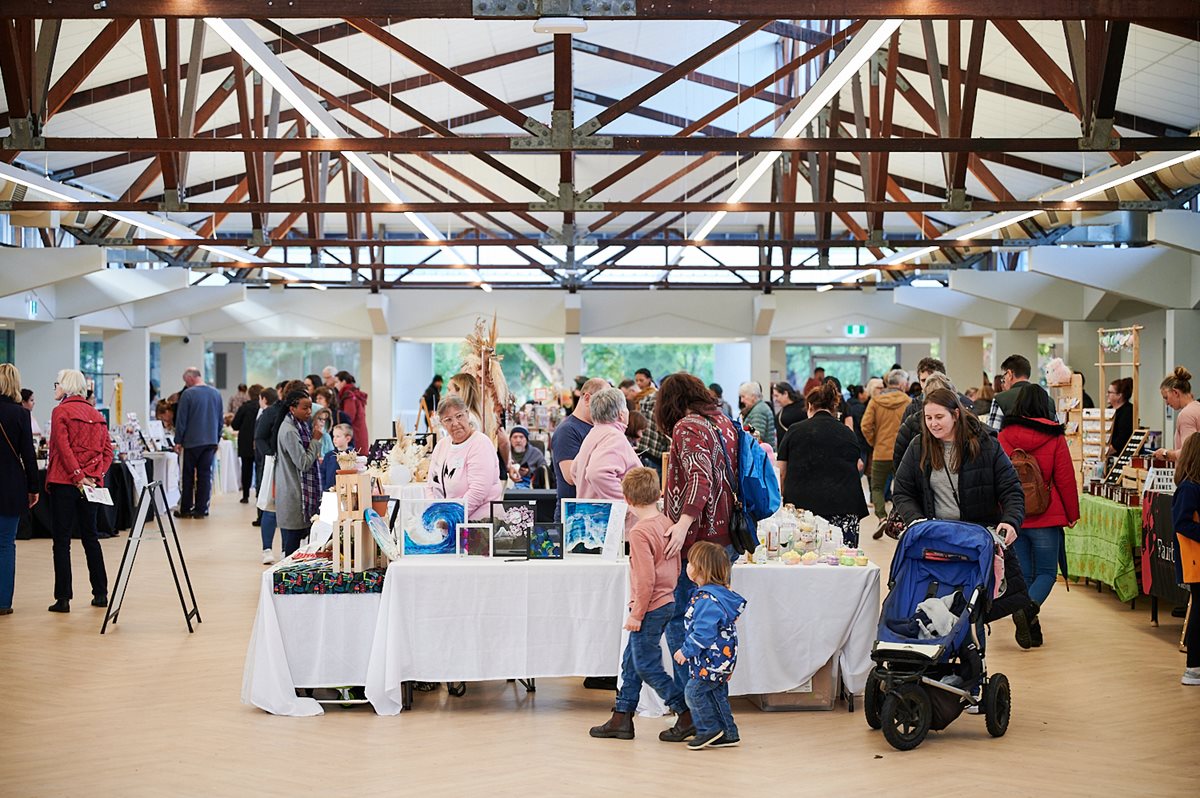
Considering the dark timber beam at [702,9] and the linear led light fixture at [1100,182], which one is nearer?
the dark timber beam at [702,9]

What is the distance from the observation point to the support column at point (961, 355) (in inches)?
848

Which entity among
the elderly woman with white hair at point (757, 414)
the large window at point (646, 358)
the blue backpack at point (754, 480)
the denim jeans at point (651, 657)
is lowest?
the denim jeans at point (651, 657)

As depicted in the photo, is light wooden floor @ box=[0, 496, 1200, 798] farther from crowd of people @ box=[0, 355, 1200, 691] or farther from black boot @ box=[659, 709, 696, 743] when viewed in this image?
crowd of people @ box=[0, 355, 1200, 691]

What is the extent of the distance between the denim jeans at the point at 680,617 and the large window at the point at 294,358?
1842cm

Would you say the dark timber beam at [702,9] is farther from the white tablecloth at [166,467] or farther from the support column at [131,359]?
the support column at [131,359]

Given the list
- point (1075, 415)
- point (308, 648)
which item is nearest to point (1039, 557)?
point (1075, 415)

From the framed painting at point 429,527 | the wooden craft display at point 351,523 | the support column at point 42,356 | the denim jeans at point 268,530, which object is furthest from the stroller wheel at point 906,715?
the support column at point 42,356

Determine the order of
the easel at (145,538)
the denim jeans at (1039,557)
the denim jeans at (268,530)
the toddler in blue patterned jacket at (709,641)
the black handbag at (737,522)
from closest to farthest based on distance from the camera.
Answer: the toddler in blue patterned jacket at (709,641) < the black handbag at (737,522) < the denim jeans at (1039,557) < the easel at (145,538) < the denim jeans at (268,530)

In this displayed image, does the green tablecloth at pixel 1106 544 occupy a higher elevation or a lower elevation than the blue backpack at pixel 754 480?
lower

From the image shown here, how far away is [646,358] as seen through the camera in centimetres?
2386

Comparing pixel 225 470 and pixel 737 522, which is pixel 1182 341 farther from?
pixel 225 470

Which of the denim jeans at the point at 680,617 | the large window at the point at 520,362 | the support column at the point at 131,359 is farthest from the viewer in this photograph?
the large window at the point at 520,362

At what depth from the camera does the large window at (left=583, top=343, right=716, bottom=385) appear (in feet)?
75.9

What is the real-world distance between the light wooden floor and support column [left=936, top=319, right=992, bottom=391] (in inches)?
606
